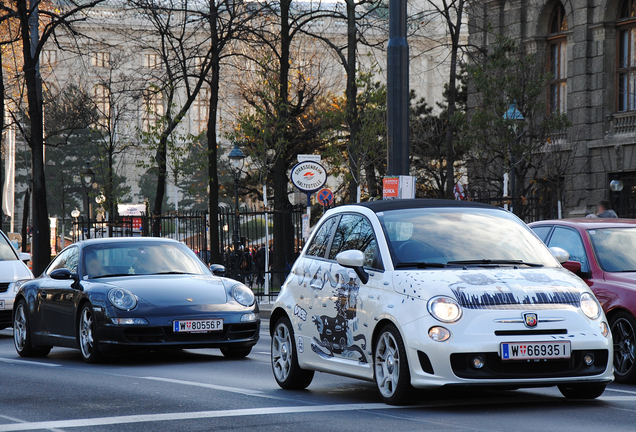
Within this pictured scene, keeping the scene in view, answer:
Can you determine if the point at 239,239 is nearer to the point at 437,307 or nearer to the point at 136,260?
the point at 136,260

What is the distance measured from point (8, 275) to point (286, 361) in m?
8.94

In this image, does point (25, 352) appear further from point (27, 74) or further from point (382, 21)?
point (382, 21)

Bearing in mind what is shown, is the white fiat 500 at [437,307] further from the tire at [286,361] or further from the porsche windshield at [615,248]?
the porsche windshield at [615,248]

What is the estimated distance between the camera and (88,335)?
12516 millimetres

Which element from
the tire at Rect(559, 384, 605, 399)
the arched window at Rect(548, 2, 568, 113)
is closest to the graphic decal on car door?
the tire at Rect(559, 384, 605, 399)

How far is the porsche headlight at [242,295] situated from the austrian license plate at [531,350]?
532cm

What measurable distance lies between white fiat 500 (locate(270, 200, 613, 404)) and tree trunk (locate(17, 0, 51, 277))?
18.7 meters

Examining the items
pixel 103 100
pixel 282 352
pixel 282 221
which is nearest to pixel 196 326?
pixel 282 352

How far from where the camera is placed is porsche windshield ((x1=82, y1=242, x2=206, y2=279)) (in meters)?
13.1

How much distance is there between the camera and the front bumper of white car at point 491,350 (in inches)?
297

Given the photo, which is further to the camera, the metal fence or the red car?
the metal fence

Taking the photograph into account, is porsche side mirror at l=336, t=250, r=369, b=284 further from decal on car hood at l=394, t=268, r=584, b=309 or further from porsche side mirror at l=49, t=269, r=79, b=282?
porsche side mirror at l=49, t=269, r=79, b=282

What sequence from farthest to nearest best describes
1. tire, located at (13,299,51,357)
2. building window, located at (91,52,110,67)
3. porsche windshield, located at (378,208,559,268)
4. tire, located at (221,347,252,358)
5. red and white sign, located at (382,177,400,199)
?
1. building window, located at (91,52,110,67)
2. red and white sign, located at (382,177,400,199)
3. tire, located at (13,299,51,357)
4. tire, located at (221,347,252,358)
5. porsche windshield, located at (378,208,559,268)

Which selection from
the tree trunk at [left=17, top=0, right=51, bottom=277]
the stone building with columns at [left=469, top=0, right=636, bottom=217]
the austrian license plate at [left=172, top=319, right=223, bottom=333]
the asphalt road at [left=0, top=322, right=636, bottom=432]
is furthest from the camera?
the stone building with columns at [left=469, top=0, right=636, bottom=217]
